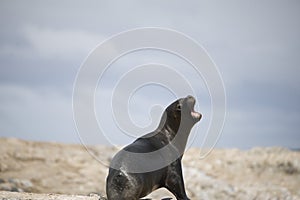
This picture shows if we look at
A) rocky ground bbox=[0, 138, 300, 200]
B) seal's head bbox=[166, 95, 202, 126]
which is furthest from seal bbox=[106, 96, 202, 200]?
rocky ground bbox=[0, 138, 300, 200]

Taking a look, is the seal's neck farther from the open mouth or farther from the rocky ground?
the rocky ground

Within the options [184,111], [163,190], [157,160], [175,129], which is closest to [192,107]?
[184,111]

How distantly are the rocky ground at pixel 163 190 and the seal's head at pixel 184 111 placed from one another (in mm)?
11861

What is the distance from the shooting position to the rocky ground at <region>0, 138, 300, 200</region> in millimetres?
19031

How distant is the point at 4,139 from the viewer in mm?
20156

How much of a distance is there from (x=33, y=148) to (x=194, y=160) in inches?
294

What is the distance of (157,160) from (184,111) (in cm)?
94

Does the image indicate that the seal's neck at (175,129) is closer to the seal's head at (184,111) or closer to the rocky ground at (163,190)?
the seal's head at (184,111)

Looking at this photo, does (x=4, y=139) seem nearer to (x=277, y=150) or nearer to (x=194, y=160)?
(x=194, y=160)

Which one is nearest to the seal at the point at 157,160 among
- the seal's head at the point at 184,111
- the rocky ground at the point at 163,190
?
the seal's head at the point at 184,111

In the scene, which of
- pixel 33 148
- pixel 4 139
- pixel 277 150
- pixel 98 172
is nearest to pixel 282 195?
pixel 277 150

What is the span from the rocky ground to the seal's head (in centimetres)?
1186

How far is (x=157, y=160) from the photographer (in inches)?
248

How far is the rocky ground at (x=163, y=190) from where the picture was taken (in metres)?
19.0
